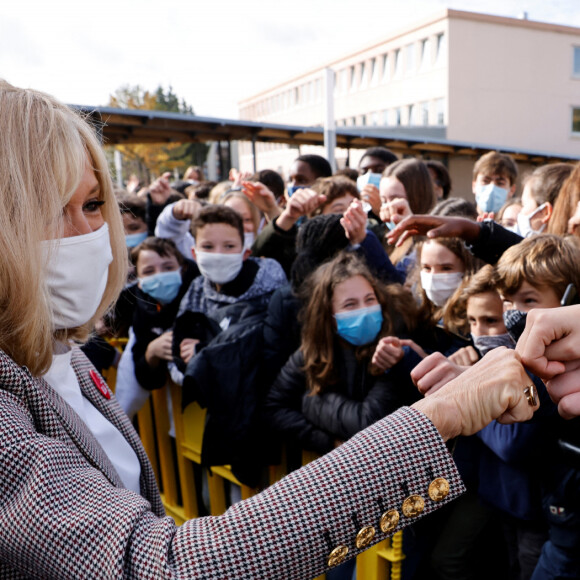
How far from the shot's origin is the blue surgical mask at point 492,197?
544 centimetres

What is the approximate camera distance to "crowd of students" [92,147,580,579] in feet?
7.16

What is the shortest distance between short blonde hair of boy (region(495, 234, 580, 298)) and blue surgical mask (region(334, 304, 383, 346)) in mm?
590

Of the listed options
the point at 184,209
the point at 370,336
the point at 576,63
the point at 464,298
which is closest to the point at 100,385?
the point at 370,336

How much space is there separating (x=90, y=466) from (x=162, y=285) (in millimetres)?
2716

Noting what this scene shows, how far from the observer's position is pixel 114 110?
12.5 meters

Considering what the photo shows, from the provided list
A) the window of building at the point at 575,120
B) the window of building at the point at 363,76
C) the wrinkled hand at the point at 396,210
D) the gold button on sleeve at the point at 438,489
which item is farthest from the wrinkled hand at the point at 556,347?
the window of building at the point at 363,76

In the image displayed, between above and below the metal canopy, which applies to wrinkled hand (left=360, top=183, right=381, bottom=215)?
below

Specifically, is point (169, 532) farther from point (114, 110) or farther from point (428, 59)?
point (428, 59)

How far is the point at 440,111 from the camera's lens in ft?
117

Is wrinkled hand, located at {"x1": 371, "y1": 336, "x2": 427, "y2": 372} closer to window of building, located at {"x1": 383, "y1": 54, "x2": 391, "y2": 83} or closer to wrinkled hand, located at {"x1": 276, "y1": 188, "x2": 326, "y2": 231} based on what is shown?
wrinkled hand, located at {"x1": 276, "y1": 188, "x2": 326, "y2": 231}

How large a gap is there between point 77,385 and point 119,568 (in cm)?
85

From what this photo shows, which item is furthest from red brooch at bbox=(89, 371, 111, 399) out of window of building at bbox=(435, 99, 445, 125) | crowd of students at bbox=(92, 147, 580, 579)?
window of building at bbox=(435, 99, 445, 125)

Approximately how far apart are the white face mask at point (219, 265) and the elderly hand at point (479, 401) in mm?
2372

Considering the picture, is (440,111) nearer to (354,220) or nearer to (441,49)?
(441,49)
